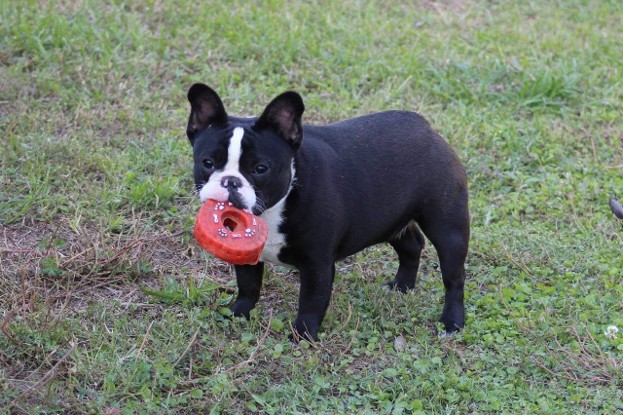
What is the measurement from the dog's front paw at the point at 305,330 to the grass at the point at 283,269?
0.20 feet

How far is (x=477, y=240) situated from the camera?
633 cm

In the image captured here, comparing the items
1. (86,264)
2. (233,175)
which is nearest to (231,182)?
(233,175)

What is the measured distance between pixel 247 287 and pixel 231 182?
97 cm

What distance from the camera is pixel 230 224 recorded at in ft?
15.7

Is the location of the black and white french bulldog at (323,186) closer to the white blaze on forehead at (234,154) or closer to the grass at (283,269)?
the white blaze on forehead at (234,154)

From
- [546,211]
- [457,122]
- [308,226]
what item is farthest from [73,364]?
[457,122]

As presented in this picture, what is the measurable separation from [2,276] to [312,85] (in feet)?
11.5

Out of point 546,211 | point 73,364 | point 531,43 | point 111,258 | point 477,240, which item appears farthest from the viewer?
point 531,43

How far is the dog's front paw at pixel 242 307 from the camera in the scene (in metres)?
5.32

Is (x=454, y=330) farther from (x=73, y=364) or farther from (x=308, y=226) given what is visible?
(x=73, y=364)

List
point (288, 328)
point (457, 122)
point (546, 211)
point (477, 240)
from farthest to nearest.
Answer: point (457, 122) < point (546, 211) < point (477, 240) < point (288, 328)

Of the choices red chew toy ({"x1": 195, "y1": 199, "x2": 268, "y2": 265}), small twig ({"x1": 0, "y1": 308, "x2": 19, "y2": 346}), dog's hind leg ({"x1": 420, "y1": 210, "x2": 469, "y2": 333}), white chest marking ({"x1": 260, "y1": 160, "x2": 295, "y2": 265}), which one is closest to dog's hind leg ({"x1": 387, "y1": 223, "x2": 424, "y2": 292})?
dog's hind leg ({"x1": 420, "y1": 210, "x2": 469, "y2": 333})

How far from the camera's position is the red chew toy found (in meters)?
4.64

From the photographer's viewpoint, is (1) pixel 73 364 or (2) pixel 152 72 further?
(2) pixel 152 72
